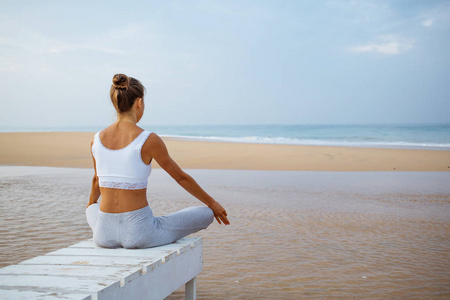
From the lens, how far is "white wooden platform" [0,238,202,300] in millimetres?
2189

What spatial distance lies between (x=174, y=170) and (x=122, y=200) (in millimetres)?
434

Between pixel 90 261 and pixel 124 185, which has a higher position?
pixel 124 185

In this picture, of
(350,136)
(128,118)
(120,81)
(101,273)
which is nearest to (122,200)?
(128,118)

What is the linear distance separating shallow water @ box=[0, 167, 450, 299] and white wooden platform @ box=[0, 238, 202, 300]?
864mm

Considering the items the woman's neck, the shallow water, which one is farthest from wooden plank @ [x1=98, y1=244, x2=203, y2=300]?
the woman's neck

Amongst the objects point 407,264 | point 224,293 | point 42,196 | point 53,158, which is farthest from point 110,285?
point 53,158

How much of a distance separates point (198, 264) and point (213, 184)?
653cm

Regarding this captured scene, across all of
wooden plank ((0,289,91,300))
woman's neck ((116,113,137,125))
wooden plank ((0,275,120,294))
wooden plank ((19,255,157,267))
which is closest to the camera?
wooden plank ((0,289,91,300))

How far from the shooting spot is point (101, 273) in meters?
2.45

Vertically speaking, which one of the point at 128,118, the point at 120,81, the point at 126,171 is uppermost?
the point at 120,81

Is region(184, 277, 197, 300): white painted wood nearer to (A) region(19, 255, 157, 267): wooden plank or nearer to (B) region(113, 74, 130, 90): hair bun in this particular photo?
(A) region(19, 255, 157, 267): wooden plank

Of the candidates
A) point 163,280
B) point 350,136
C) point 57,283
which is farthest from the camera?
point 350,136

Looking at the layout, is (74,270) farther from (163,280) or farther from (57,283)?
(163,280)

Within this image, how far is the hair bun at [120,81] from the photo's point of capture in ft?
10.0
